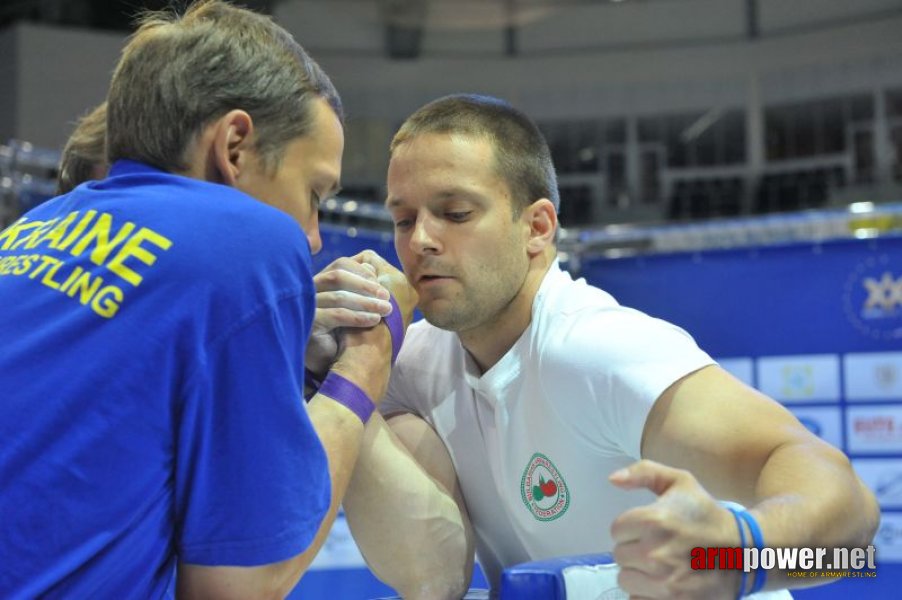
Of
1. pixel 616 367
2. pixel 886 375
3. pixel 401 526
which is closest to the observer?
pixel 616 367

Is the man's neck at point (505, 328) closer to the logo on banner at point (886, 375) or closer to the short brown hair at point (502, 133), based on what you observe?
the short brown hair at point (502, 133)

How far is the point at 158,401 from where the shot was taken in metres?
1.01

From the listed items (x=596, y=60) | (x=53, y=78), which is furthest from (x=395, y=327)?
(x=596, y=60)

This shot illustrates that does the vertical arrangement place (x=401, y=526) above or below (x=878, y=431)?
above

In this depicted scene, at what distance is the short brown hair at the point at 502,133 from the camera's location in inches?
78.7

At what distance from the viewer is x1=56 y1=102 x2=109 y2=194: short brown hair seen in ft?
6.63

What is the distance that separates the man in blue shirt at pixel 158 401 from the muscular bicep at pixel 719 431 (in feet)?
1.96

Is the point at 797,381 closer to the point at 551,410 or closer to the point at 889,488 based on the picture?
the point at 889,488

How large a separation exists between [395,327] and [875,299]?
283 centimetres

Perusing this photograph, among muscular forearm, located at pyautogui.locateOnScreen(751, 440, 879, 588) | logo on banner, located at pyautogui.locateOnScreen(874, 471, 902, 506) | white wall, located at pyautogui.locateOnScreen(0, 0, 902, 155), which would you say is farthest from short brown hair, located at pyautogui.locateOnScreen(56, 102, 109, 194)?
white wall, located at pyautogui.locateOnScreen(0, 0, 902, 155)

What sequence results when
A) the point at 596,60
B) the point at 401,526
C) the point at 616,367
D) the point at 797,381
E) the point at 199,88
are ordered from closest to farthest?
1. the point at 199,88
2. the point at 616,367
3. the point at 401,526
4. the point at 797,381
5. the point at 596,60

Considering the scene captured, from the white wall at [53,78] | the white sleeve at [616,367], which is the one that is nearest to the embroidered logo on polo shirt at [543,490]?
the white sleeve at [616,367]

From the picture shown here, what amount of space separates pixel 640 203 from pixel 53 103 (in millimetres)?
8911

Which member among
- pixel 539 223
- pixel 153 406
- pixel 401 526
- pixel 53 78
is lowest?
pixel 401 526
